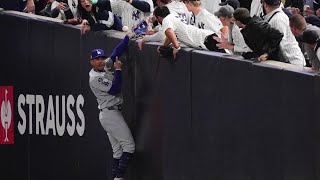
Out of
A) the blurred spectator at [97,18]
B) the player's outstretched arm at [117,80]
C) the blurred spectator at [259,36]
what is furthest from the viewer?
the blurred spectator at [97,18]

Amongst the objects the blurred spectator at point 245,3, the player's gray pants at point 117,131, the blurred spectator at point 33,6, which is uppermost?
the blurred spectator at point 33,6

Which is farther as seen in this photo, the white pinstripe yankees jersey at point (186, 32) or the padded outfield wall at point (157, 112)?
the white pinstripe yankees jersey at point (186, 32)

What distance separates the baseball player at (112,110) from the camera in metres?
11.9

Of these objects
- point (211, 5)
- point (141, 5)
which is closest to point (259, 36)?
point (141, 5)

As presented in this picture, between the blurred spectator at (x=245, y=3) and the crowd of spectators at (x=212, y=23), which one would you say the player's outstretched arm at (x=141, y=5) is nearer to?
the crowd of spectators at (x=212, y=23)

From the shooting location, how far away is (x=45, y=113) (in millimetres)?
14555

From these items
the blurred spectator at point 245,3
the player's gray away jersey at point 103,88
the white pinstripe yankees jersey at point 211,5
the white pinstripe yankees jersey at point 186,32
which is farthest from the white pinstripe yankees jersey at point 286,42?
the white pinstripe yankees jersey at point 211,5

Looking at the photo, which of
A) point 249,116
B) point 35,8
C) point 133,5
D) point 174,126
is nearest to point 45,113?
point 35,8

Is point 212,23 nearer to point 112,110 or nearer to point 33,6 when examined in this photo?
point 112,110

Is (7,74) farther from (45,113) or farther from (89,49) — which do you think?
(89,49)

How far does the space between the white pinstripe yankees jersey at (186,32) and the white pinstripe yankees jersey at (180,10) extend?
61 cm

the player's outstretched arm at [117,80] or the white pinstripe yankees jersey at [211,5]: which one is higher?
the white pinstripe yankees jersey at [211,5]

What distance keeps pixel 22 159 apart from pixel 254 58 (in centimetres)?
713

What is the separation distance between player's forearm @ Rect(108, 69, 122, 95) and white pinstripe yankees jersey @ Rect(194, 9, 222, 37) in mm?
1405
